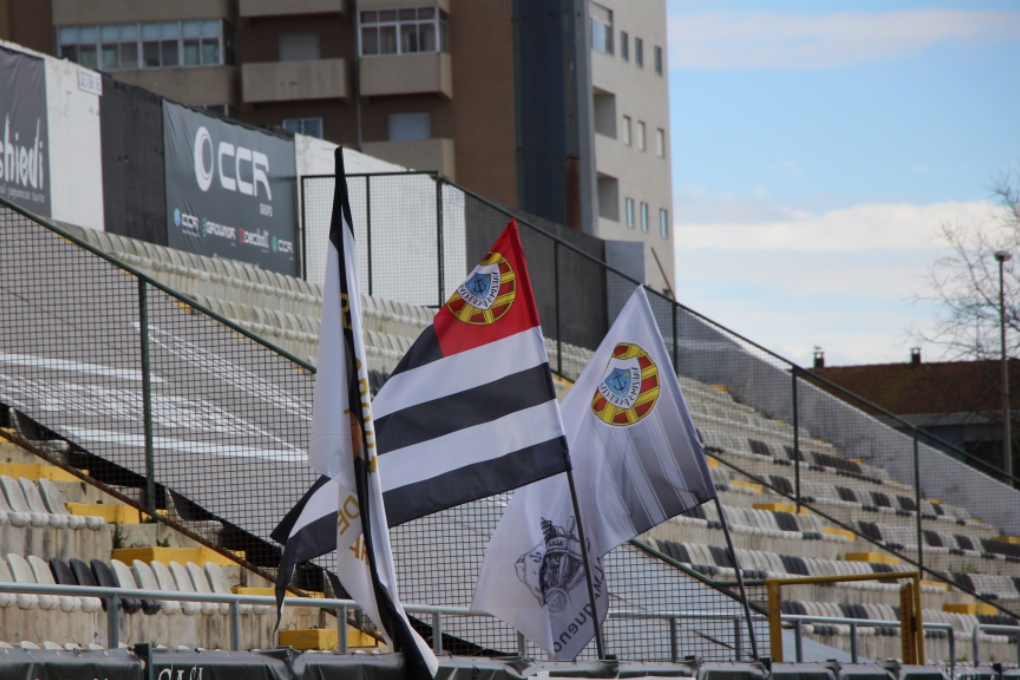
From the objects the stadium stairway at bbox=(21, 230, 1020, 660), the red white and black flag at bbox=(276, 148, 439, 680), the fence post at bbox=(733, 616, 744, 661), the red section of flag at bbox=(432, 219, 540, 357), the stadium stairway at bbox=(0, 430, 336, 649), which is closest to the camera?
the red white and black flag at bbox=(276, 148, 439, 680)

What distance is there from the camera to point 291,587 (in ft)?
31.4

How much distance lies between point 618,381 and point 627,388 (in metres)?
0.06

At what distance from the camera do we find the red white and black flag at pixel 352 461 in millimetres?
5938

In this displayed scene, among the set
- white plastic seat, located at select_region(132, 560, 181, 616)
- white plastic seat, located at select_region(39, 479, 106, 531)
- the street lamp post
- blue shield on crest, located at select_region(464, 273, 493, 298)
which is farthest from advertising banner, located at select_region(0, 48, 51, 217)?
the street lamp post

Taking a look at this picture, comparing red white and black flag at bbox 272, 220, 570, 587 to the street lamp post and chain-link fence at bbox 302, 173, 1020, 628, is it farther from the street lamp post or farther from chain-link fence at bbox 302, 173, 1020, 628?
the street lamp post

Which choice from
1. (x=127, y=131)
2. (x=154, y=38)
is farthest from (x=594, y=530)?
(x=154, y=38)

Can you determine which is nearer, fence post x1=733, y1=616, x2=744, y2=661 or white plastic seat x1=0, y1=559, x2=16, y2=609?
white plastic seat x1=0, y1=559, x2=16, y2=609

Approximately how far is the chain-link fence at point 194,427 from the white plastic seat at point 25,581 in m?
1.94

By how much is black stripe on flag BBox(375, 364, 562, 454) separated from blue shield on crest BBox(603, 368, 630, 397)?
117 centimetres

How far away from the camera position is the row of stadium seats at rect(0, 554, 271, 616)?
7.60 metres

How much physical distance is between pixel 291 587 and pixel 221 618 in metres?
0.81

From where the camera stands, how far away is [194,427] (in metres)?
10.0

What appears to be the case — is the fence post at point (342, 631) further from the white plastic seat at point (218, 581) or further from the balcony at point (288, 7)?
the balcony at point (288, 7)

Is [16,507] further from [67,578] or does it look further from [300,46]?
[300,46]
